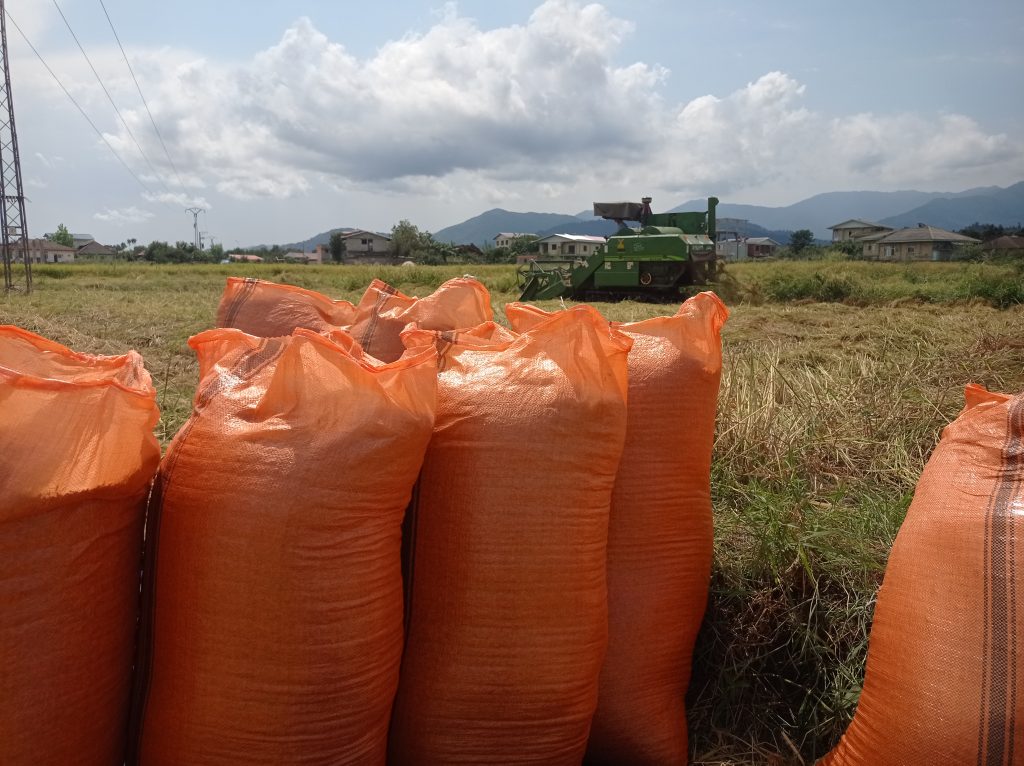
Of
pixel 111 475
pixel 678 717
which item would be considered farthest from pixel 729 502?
pixel 111 475

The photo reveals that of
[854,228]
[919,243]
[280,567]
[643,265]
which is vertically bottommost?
[280,567]

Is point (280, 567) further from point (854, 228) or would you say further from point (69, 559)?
point (854, 228)

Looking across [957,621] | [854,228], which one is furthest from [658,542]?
[854,228]

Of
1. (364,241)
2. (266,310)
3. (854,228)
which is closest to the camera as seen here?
(266,310)

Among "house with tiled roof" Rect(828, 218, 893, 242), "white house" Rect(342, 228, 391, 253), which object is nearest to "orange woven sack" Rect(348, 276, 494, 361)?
"white house" Rect(342, 228, 391, 253)

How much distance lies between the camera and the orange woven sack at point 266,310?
2518mm

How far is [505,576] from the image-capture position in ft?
5.35

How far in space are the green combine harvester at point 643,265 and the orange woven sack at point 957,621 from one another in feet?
40.2

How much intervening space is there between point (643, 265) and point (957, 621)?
12810 millimetres

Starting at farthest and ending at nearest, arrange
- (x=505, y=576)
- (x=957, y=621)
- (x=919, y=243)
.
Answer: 1. (x=919, y=243)
2. (x=505, y=576)
3. (x=957, y=621)

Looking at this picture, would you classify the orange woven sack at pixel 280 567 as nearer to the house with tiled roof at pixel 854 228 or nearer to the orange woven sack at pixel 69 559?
the orange woven sack at pixel 69 559

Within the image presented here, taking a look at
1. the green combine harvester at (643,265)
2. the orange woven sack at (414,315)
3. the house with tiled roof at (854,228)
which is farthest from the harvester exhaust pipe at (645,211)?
the house with tiled roof at (854,228)

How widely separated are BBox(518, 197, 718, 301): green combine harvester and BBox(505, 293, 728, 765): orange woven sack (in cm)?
1184

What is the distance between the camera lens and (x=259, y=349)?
5.41ft
